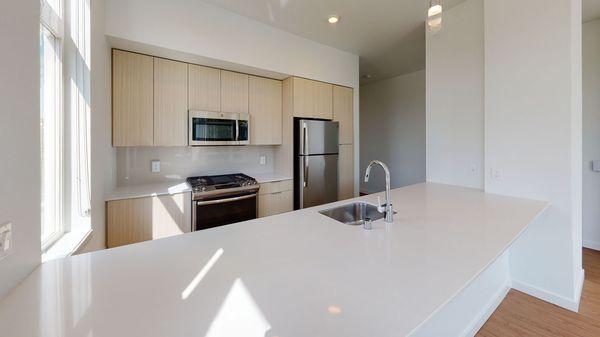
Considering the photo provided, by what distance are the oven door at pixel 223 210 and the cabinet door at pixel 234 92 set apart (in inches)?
43.7

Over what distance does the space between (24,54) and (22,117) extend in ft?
0.71

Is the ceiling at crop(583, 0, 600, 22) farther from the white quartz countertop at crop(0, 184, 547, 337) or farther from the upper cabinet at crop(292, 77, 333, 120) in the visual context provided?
the white quartz countertop at crop(0, 184, 547, 337)

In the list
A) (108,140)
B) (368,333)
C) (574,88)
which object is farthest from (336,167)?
(368,333)

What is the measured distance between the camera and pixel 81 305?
694mm

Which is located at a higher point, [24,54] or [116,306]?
[24,54]

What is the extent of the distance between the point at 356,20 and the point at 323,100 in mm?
1028

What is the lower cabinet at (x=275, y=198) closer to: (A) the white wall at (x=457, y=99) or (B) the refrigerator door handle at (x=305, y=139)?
(B) the refrigerator door handle at (x=305, y=139)

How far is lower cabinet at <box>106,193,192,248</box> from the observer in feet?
6.88

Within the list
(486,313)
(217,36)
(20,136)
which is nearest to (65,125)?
(20,136)

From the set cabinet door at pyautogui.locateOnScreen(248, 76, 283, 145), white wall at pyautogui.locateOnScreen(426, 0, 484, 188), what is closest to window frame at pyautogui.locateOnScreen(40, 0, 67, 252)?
cabinet door at pyautogui.locateOnScreen(248, 76, 283, 145)

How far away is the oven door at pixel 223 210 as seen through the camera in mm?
2432

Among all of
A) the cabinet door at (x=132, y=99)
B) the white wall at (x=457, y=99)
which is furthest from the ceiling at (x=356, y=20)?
the cabinet door at (x=132, y=99)

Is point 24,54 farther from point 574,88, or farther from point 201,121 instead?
point 574,88

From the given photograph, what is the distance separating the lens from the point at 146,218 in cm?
223
